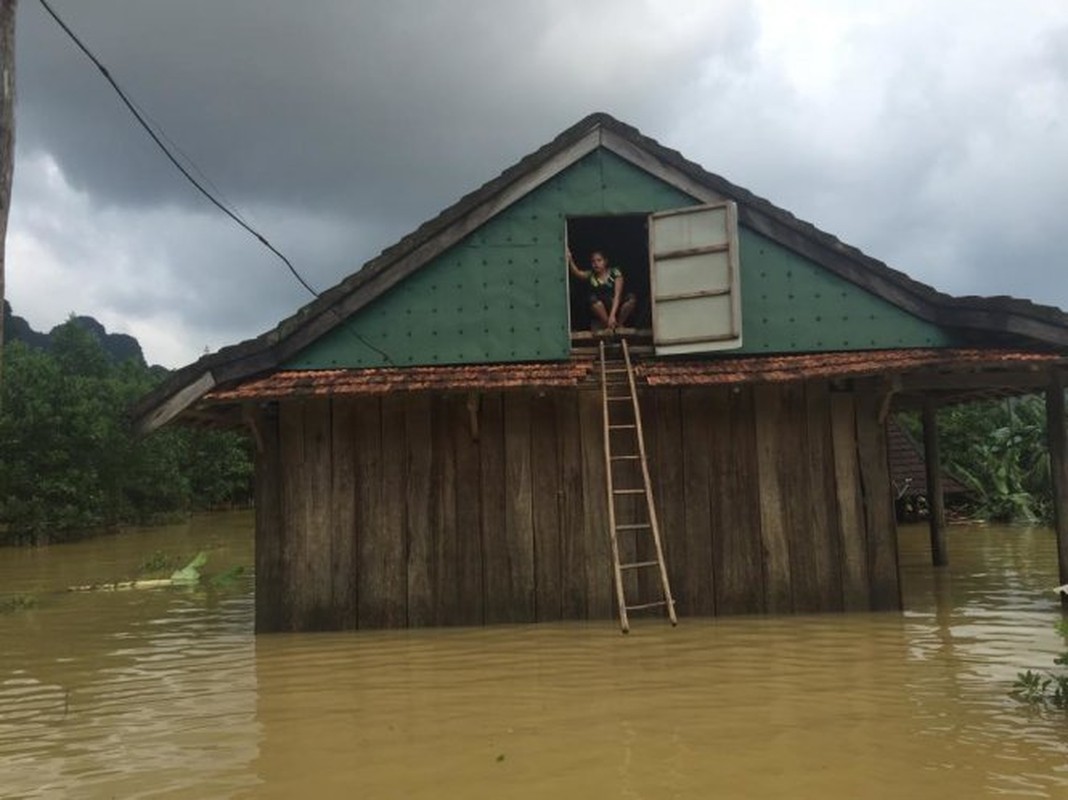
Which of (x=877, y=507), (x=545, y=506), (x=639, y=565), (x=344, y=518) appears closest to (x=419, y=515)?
(x=344, y=518)

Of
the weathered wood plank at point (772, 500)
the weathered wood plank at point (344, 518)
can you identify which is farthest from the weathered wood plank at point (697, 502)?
Answer: the weathered wood plank at point (344, 518)

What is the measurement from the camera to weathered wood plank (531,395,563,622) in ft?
28.7

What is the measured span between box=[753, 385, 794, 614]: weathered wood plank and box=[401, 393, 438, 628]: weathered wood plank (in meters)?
3.15

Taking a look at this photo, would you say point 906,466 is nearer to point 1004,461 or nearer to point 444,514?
point 1004,461

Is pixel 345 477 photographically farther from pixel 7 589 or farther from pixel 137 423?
pixel 7 589

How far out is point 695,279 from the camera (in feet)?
30.4

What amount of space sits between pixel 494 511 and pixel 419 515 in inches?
28.3

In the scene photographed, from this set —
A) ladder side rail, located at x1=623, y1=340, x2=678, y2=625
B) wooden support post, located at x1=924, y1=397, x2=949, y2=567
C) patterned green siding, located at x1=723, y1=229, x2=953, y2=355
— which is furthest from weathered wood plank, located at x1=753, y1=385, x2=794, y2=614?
wooden support post, located at x1=924, y1=397, x2=949, y2=567

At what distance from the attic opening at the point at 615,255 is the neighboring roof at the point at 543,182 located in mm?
2655

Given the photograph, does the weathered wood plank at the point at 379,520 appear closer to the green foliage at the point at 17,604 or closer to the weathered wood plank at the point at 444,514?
the weathered wood plank at the point at 444,514

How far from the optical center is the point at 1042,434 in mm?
24828

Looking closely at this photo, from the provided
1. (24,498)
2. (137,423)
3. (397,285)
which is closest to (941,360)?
(397,285)

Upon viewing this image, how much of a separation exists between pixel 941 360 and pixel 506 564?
14.4ft

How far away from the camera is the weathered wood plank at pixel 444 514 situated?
8789 mm
